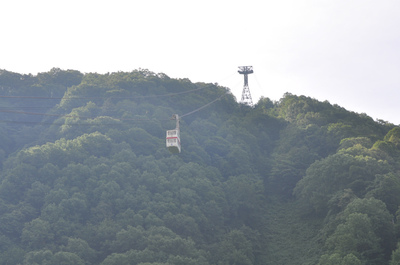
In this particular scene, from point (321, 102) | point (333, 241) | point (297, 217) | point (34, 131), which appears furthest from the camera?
point (321, 102)

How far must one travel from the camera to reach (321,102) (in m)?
79.0

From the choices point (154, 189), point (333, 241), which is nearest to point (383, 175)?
point (333, 241)

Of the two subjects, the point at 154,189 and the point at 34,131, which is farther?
the point at 34,131

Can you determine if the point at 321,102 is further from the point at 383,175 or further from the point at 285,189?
the point at 383,175

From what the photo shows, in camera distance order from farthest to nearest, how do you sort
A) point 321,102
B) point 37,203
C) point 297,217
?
1. point 321,102
2. point 297,217
3. point 37,203

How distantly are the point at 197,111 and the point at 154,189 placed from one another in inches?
881

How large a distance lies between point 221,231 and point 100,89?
102ft

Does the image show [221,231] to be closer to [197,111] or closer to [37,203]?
[37,203]

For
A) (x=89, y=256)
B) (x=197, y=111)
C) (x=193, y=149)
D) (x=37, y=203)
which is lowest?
(x=89, y=256)

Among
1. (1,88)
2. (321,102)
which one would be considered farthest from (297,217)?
(1,88)

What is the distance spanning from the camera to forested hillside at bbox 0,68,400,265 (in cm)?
4572

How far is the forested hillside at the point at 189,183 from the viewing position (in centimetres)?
4572

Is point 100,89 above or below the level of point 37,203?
above

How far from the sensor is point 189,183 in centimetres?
5625
